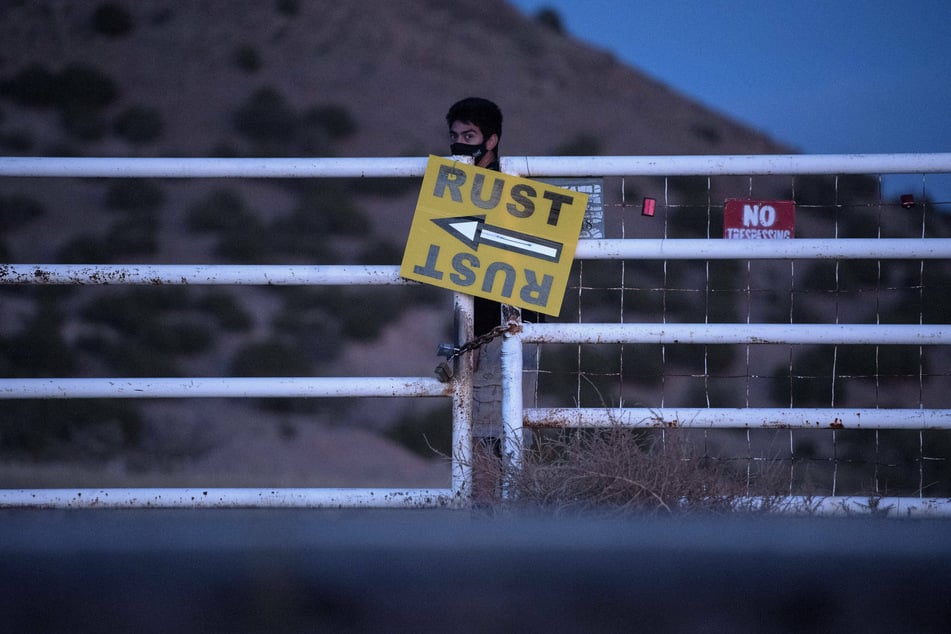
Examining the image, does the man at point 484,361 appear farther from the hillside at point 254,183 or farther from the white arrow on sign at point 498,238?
the hillside at point 254,183

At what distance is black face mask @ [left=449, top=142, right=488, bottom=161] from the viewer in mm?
4175

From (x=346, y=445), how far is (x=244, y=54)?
21.4m

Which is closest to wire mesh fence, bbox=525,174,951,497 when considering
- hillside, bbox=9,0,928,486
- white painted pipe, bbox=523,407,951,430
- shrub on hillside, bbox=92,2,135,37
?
hillside, bbox=9,0,928,486

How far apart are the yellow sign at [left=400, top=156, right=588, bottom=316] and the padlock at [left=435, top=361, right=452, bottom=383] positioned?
0.27 meters

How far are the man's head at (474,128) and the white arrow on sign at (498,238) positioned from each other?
22.6 inches

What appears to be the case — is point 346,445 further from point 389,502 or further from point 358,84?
point 358,84

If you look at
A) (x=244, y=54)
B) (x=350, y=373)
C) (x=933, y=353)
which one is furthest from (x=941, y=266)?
(x=244, y=54)

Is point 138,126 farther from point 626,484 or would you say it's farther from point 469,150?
point 626,484

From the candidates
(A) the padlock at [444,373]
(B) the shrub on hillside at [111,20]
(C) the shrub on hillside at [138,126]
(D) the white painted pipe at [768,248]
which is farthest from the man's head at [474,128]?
(B) the shrub on hillside at [111,20]

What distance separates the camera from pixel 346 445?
65.9ft

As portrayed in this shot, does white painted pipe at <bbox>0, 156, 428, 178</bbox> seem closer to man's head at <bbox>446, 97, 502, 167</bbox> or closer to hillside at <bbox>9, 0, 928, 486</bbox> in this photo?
man's head at <bbox>446, 97, 502, 167</bbox>

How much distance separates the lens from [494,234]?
3.70 meters

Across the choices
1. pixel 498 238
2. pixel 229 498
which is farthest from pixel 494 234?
pixel 229 498

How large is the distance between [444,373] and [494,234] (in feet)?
1.72
